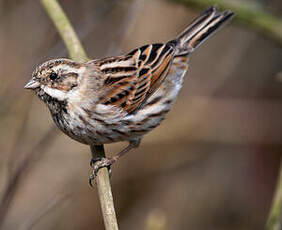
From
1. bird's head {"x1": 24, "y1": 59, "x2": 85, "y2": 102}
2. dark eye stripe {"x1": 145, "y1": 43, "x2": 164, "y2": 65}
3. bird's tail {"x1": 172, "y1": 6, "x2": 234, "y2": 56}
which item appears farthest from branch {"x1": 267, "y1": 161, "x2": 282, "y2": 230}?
bird's head {"x1": 24, "y1": 59, "x2": 85, "y2": 102}

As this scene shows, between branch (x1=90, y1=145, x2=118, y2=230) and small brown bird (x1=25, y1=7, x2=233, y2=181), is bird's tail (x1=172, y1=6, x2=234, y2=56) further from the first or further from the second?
Answer: branch (x1=90, y1=145, x2=118, y2=230)

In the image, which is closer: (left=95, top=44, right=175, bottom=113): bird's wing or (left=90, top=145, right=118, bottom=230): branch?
(left=90, top=145, right=118, bottom=230): branch

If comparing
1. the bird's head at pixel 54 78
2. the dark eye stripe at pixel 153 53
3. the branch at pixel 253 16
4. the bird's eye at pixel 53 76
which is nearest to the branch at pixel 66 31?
the bird's head at pixel 54 78

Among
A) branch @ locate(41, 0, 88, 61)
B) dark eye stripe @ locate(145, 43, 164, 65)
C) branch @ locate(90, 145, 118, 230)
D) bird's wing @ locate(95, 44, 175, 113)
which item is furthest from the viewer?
dark eye stripe @ locate(145, 43, 164, 65)

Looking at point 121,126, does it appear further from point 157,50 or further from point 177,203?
point 177,203

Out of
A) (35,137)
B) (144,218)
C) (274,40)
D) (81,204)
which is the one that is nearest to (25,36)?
(35,137)

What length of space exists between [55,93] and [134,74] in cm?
110

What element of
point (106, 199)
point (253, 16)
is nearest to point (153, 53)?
point (253, 16)

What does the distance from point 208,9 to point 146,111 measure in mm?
1501

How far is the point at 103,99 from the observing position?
587 cm

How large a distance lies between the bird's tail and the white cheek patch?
6.46ft

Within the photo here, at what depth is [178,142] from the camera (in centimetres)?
885

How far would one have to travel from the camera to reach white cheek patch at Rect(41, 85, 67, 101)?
5438 millimetres

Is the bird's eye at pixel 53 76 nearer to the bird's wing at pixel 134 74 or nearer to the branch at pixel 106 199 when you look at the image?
the bird's wing at pixel 134 74
